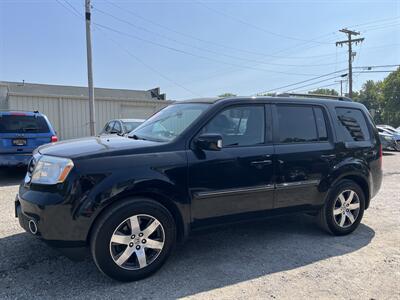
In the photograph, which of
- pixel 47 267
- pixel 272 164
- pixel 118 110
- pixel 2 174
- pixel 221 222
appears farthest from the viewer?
pixel 118 110

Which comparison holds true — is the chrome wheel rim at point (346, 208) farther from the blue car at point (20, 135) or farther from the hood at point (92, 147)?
the blue car at point (20, 135)

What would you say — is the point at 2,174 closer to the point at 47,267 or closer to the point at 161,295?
the point at 47,267

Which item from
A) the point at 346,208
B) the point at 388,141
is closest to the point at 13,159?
the point at 346,208

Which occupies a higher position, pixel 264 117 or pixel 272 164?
pixel 264 117

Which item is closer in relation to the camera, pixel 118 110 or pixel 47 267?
pixel 47 267

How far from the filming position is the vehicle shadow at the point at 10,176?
8.04 m

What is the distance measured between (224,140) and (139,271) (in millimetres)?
1633

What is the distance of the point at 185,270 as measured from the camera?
3564 millimetres

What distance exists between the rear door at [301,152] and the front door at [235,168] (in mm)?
153

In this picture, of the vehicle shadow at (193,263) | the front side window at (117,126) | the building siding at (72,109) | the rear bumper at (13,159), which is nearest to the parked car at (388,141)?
the building siding at (72,109)

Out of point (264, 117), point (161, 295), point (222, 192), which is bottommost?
point (161, 295)

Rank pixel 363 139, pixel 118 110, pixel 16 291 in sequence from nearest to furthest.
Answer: pixel 16 291
pixel 363 139
pixel 118 110

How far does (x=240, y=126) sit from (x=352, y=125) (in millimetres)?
1949

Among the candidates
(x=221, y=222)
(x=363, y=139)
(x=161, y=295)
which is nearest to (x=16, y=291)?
(x=161, y=295)
